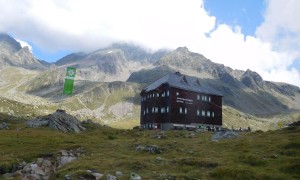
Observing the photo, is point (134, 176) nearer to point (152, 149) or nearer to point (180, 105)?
point (152, 149)

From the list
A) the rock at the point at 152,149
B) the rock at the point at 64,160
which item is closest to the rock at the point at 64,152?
the rock at the point at 64,160

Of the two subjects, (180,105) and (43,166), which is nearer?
(43,166)

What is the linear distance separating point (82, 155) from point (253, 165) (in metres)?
24.7

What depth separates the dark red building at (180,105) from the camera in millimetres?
109250

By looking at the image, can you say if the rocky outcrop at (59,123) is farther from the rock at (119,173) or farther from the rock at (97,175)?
the rock at (97,175)

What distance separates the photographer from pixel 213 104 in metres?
120

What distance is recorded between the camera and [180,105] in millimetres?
110250

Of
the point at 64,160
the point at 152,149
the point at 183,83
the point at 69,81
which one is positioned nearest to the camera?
the point at 64,160

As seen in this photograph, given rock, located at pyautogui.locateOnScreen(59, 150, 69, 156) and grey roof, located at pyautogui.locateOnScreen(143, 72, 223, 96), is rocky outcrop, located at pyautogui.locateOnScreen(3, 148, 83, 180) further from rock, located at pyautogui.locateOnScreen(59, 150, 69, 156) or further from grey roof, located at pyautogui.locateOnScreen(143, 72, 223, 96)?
grey roof, located at pyautogui.locateOnScreen(143, 72, 223, 96)

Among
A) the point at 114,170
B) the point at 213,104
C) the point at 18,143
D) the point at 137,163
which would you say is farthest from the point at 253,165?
the point at 213,104

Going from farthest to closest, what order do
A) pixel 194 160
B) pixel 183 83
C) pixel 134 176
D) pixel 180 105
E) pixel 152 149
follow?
1. pixel 183 83
2. pixel 180 105
3. pixel 152 149
4. pixel 194 160
5. pixel 134 176

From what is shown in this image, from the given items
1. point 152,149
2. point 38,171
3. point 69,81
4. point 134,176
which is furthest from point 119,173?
point 69,81

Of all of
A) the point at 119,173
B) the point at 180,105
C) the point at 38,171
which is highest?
the point at 180,105

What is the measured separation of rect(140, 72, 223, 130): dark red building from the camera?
109250 mm
